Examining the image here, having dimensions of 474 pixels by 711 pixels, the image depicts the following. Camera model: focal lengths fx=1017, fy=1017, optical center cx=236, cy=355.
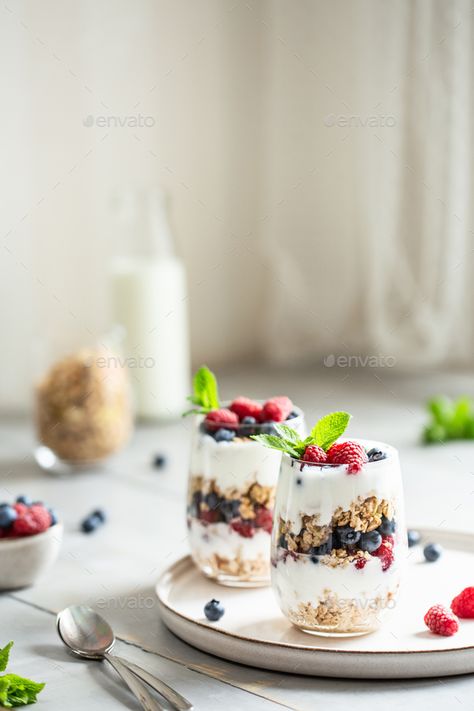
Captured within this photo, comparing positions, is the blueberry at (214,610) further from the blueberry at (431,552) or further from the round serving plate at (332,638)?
the blueberry at (431,552)

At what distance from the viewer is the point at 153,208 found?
195 cm

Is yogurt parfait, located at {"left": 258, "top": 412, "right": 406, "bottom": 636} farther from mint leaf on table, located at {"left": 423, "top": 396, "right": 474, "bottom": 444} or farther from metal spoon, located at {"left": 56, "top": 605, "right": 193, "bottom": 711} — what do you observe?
mint leaf on table, located at {"left": 423, "top": 396, "right": 474, "bottom": 444}

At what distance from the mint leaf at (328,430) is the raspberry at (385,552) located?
Answer: 99mm

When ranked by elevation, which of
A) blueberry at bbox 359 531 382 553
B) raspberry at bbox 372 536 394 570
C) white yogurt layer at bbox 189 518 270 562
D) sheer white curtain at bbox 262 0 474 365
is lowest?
white yogurt layer at bbox 189 518 270 562

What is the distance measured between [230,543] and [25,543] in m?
0.24

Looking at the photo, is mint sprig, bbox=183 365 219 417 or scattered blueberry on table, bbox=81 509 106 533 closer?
mint sprig, bbox=183 365 219 417

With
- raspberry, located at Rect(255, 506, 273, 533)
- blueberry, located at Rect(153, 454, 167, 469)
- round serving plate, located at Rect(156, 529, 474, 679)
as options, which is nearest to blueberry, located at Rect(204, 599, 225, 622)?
round serving plate, located at Rect(156, 529, 474, 679)

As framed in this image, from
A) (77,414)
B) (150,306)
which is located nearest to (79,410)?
(77,414)

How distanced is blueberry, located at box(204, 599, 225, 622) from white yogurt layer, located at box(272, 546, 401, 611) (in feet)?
0.32

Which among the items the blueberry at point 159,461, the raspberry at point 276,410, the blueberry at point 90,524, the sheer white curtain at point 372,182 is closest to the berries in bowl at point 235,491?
the raspberry at point 276,410

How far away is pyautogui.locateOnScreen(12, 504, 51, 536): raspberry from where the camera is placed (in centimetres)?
115

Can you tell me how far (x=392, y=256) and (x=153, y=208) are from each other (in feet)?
2.02

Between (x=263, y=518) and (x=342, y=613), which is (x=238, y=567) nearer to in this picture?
(x=263, y=518)

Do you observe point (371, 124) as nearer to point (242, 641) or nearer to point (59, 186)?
point (59, 186)
